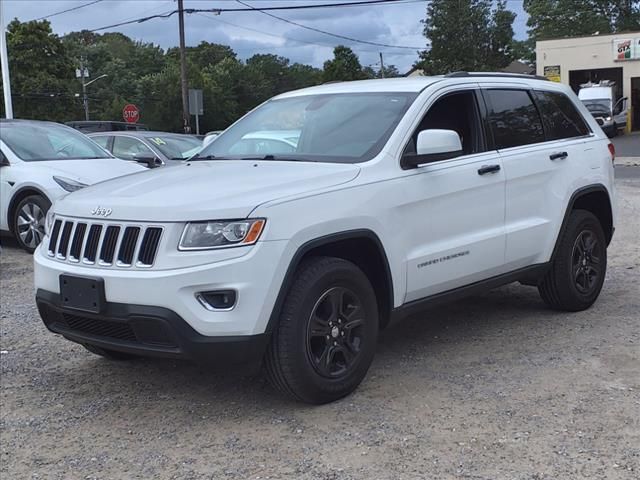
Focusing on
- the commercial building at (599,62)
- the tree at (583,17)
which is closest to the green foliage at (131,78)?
the tree at (583,17)

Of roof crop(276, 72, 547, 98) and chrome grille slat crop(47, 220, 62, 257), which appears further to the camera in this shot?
roof crop(276, 72, 547, 98)

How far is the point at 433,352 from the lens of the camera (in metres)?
5.20

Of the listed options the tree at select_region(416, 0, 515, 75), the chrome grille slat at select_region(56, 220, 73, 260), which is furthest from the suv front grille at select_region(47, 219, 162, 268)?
the tree at select_region(416, 0, 515, 75)

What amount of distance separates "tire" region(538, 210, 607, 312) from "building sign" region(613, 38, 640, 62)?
3976cm

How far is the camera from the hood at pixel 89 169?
9.07 m

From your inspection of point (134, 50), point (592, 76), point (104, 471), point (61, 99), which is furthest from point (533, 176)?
point (134, 50)

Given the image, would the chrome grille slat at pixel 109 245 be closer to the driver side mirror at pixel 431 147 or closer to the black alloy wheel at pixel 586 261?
the driver side mirror at pixel 431 147

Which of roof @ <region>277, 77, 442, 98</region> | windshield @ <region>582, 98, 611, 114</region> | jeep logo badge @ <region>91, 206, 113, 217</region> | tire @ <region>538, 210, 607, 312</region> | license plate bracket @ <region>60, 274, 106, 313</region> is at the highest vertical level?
windshield @ <region>582, 98, 611, 114</region>

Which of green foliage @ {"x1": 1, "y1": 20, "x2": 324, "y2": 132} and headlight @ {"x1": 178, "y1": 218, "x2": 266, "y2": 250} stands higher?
green foliage @ {"x1": 1, "y1": 20, "x2": 324, "y2": 132}

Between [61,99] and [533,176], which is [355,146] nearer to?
[533,176]

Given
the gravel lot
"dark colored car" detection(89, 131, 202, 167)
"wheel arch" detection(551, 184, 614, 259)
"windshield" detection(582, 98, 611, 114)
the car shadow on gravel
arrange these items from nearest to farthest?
1. the gravel lot
2. the car shadow on gravel
3. "wheel arch" detection(551, 184, 614, 259)
4. "dark colored car" detection(89, 131, 202, 167)
5. "windshield" detection(582, 98, 611, 114)

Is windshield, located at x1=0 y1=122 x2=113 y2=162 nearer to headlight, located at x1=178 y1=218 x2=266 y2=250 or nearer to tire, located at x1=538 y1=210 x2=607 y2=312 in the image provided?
tire, located at x1=538 y1=210 x2=607 y2=312

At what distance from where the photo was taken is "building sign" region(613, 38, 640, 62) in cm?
4197

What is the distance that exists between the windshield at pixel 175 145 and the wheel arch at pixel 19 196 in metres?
2.99
